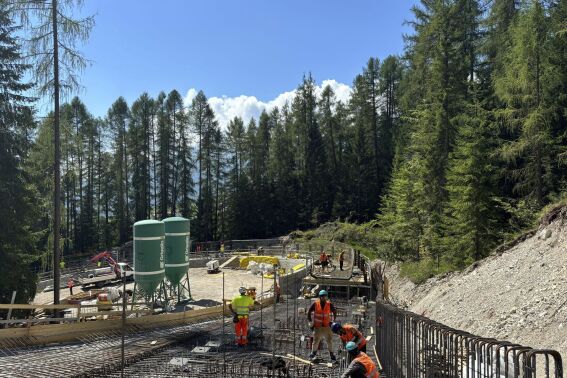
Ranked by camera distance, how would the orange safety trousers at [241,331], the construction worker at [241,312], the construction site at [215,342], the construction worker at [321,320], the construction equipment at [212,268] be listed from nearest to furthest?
the construction site at [215,342] < the construction worker at [321,320] < the construction worker at [241,312] < the orange safety trousers at [241,331] < the construction equipment at [212,268]

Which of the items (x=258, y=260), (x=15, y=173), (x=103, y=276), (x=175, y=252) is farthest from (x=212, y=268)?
(x=15, y=173)

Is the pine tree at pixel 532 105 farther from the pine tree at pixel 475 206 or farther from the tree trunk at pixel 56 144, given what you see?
the tree trunk at pixel 56 144

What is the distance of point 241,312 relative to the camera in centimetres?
1091

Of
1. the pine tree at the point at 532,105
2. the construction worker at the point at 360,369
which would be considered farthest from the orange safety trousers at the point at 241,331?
the pine tree at the point at 532,105

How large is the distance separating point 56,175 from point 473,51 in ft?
109

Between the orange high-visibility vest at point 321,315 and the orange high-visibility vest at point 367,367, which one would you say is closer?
the orange high-visibility vest at point 367,367

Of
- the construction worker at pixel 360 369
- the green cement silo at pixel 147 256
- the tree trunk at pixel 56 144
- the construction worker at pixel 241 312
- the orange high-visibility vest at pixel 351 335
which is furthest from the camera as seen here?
the green cement silo at pixel 147 256

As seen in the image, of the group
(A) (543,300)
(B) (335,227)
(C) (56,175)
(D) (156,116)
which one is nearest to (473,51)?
(B) (335,227)

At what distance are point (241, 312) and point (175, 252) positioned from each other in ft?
34.1

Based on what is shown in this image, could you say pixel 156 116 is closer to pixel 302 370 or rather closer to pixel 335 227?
pixel 335 227

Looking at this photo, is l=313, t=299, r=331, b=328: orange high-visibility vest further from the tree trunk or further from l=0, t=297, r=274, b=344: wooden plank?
the tree trunk

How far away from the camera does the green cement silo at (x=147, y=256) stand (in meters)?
18.0

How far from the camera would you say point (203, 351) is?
1025 centimetres

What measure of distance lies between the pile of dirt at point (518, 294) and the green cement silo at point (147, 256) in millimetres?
10787
